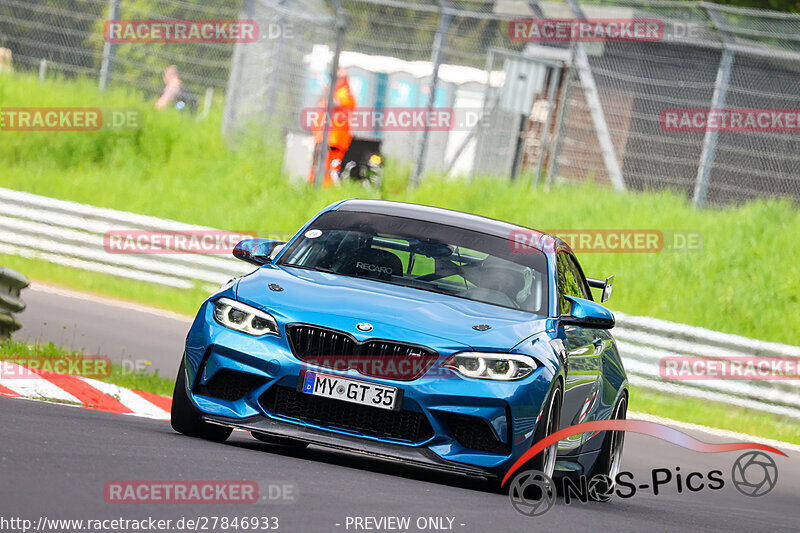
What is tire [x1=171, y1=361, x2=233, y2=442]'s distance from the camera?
279 inches

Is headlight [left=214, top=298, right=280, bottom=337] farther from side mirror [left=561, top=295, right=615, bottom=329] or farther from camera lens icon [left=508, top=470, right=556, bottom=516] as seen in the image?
side mirror [left=561, top=295, right=615, bottom=329]

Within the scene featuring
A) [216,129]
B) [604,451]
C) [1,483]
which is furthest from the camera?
[216,129]

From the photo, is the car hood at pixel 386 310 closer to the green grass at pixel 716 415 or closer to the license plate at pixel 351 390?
the license plate at pixel 351 390

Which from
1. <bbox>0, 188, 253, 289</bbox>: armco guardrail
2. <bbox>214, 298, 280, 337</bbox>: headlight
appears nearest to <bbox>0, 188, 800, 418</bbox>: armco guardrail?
<bbox>0, 188, 253, 289</bbox>: armco guardrail

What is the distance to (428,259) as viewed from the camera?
790 cm

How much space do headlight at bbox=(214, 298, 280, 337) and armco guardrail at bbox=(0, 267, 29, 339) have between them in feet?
9.75

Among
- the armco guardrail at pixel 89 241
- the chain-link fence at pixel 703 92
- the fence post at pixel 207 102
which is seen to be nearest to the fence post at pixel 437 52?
the chain-link fence at pixel 703 92

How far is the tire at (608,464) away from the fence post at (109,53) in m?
13.4

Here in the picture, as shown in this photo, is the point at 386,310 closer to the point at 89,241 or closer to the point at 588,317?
the point at 588,317

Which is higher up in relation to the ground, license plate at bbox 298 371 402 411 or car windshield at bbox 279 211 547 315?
car windshield at bbox 279 211 547 315

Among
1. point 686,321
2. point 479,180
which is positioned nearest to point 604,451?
point 686,321

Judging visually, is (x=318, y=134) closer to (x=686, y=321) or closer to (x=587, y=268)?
(x=587, y=268)

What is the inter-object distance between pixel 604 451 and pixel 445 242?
1756 mm

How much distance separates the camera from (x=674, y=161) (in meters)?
18.0
